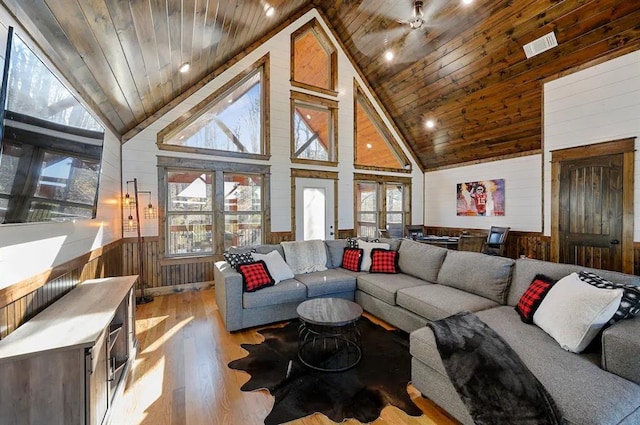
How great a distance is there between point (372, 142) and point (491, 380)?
239 inches

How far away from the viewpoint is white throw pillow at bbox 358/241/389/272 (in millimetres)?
4070

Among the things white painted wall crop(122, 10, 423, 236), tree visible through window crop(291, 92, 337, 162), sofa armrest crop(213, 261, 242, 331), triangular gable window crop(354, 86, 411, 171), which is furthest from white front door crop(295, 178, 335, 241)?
sofa armrest crop(213, 261, 242, 331)

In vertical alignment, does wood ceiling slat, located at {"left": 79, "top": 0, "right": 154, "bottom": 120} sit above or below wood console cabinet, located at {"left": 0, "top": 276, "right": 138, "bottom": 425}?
above

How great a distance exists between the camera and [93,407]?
149cm

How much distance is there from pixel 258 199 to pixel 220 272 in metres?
2.36

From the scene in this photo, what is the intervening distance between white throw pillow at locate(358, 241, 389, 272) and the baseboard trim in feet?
9.07

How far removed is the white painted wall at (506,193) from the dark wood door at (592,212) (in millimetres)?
938

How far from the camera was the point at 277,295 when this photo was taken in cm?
327

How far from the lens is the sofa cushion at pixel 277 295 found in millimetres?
3174

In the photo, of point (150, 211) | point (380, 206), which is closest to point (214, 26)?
point (150, 211)

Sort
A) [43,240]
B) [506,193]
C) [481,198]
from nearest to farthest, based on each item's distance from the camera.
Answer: [43,240], [506,193], [481,198]

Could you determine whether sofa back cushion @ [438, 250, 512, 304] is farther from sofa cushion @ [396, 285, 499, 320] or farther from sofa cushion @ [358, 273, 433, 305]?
sofa cushion @ [358, 273, 433, 305]

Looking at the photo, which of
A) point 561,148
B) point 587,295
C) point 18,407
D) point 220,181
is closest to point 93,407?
point 18,407

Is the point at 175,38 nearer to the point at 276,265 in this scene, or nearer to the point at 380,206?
the point at 276,265
